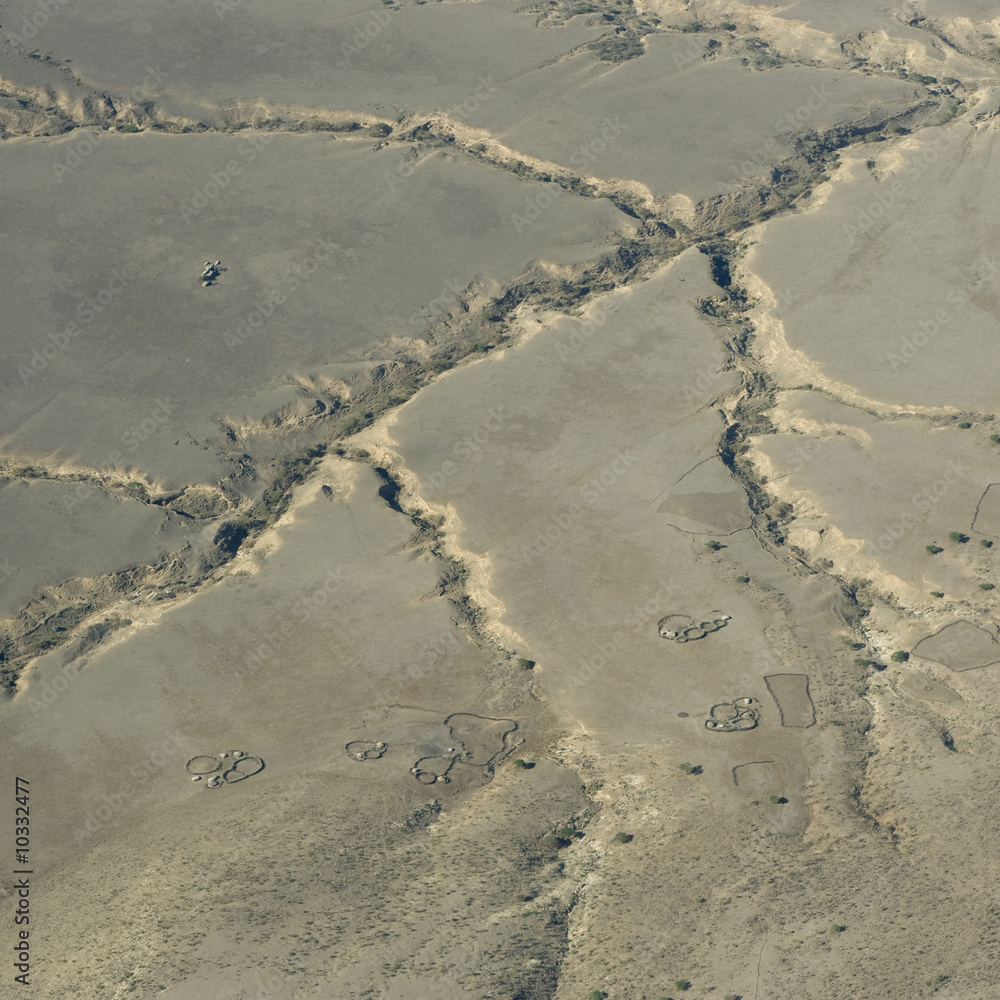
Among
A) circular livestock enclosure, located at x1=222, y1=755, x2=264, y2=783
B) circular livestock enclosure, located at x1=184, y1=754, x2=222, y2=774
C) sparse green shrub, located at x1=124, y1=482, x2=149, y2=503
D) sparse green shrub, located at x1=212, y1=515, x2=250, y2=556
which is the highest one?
sparse green shrub, located at x1=124, y1=482, x2=149, y2=503

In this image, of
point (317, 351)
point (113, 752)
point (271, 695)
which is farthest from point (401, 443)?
point (113, 752)

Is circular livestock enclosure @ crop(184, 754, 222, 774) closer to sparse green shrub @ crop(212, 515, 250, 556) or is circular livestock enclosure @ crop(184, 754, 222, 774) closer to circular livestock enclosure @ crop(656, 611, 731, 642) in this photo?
sparse green shrub @ crop(212, 515, 250, 556)

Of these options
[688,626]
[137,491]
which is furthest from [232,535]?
[688,626]

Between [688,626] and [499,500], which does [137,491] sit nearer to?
[499,500]

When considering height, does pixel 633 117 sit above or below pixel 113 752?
above

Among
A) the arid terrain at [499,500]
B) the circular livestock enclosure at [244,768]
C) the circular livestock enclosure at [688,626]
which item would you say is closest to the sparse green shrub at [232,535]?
the arid terrain at [499,500]

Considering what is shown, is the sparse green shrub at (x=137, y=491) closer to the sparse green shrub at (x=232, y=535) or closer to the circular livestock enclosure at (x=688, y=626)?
the sparse green shrub at (x=232, y=535)

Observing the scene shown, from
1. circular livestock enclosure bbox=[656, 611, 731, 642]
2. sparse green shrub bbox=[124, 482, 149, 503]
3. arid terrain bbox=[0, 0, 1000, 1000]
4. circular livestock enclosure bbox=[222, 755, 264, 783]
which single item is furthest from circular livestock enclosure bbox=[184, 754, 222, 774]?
circular livestock enclosure bbox=[656, 611, 731, 642]

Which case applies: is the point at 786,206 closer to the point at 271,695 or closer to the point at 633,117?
the point at 633,117
